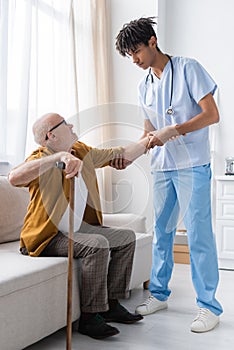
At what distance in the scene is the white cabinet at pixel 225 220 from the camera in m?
4.18

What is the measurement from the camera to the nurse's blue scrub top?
8.27 ft

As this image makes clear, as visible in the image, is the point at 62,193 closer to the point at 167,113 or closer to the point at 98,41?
the point at 167,113

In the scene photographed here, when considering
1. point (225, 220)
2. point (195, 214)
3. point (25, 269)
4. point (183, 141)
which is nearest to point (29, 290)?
point (25, 269)

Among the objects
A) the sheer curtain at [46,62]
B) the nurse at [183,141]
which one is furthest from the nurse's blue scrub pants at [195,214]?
the sheer curtain at [46,62]

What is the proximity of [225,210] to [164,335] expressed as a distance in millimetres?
1904

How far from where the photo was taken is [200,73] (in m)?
2.52

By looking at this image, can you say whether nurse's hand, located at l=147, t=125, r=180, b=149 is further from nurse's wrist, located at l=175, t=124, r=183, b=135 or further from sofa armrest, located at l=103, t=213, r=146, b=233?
sofa armrest, located at l=103, t=213, r=146, b=233

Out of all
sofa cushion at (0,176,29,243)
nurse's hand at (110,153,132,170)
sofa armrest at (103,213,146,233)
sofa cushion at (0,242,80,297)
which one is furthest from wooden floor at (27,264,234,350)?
nurse's hand at (110,153,132,170)

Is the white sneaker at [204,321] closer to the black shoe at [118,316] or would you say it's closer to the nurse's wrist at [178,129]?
the black shoe at [118,316]

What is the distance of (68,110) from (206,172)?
1.66 meters

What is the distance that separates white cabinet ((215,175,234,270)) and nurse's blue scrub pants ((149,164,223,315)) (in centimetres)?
157

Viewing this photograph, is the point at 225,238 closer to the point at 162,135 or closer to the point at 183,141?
the point at 183,141

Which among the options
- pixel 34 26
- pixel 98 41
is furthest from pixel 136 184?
pixel 98 41

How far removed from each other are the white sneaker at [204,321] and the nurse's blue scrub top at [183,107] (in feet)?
2.29
